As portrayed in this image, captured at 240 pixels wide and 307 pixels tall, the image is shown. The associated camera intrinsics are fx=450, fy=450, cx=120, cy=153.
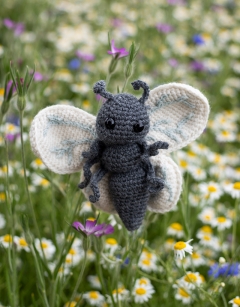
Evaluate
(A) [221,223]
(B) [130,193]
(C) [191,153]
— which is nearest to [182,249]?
(B) [130,193]

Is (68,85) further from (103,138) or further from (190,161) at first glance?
(103,138)

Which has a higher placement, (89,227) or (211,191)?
(89,227)

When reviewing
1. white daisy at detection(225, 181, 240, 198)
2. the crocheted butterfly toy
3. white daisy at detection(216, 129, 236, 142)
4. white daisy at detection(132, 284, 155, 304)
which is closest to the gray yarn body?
the crocheted butterfly toy

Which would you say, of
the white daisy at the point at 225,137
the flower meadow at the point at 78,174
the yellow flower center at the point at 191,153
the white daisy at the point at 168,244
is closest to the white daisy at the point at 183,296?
the flower meadow at the point at 78,174

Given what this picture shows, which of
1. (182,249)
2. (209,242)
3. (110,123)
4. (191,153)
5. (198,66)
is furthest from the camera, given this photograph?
(198,66)

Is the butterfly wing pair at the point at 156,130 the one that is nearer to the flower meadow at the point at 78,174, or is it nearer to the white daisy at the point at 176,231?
the flower meadow at the point at 78,174

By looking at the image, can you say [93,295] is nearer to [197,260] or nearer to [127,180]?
[197,260]

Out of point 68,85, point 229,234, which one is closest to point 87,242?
point 229,234
